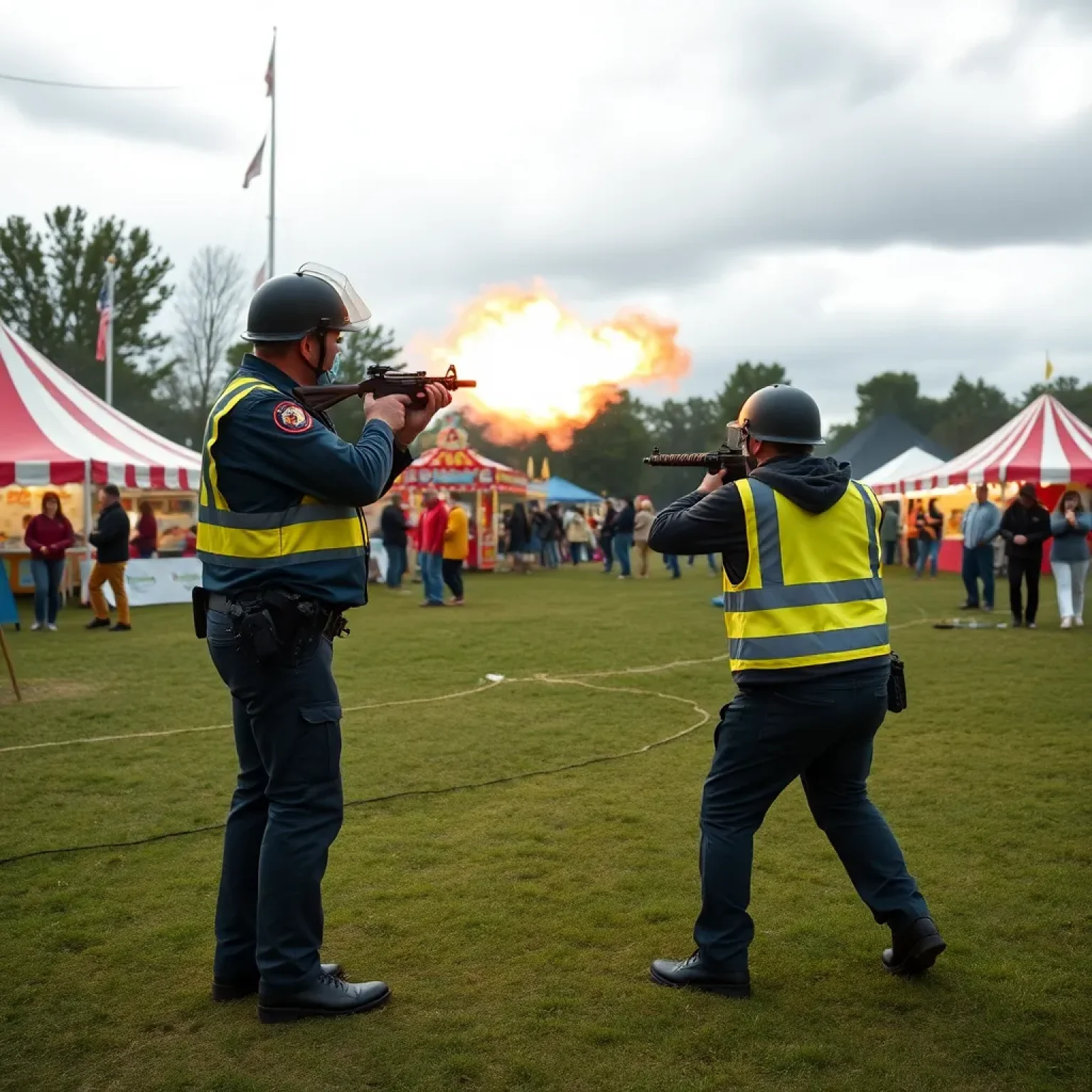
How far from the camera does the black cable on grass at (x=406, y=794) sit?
5648 millimetres

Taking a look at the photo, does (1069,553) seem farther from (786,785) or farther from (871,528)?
(786,785)

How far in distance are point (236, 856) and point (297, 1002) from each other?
0.56m

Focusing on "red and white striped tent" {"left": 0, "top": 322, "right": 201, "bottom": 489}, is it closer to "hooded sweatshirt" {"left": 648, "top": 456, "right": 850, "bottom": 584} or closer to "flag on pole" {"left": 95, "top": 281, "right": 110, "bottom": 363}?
"flag on pole" {"left": 95, "top": 281, "right": 110, "bottom": 363}

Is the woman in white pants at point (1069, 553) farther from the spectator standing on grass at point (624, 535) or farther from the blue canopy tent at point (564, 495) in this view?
the blue canopy tent at point (564, 495)

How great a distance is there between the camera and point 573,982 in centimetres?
404

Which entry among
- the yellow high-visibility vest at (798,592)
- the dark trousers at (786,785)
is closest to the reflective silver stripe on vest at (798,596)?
the yellow high-visibility vest at (798,592)

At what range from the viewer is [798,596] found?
3.89 m

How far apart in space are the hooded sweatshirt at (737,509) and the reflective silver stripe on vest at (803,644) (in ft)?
0.82

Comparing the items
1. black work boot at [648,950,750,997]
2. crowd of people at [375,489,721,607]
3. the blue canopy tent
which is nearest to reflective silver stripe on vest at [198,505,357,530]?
black work boot at [648,950,750,997]

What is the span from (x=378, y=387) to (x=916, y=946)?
2828 mm

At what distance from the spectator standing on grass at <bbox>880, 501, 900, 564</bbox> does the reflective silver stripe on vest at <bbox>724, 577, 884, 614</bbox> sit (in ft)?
94.1

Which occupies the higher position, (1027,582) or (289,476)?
(289,476)

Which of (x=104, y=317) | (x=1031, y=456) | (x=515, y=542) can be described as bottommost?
(x=515, y=542)

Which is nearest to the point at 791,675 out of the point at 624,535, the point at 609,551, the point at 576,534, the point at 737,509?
the point at 737,509
